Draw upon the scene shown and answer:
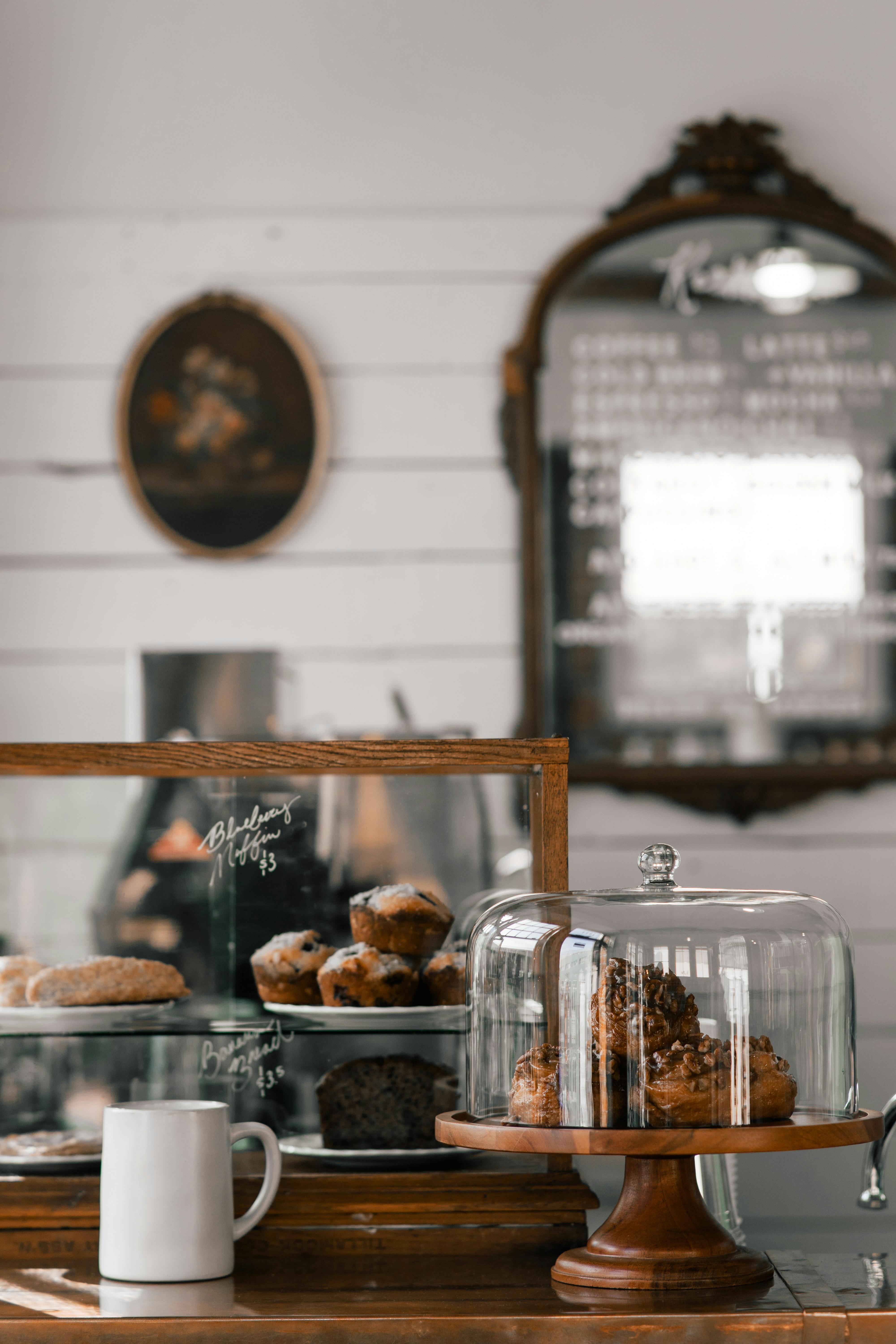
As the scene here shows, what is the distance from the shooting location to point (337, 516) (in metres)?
1.97

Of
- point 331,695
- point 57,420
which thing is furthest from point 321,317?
point 331,695

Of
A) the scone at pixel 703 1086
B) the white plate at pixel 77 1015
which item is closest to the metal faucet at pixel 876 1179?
the scone at pixel 703 1086

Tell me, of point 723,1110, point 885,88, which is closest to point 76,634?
point 723,1110

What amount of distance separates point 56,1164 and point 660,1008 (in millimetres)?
599

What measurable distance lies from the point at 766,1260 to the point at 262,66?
1645 mm

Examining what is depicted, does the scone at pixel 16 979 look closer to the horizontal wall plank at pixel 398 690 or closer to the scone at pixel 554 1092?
the scone at pixel 554 1092

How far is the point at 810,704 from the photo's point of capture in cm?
192

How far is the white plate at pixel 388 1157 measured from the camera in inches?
52.6

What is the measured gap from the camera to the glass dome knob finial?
49.4 inches

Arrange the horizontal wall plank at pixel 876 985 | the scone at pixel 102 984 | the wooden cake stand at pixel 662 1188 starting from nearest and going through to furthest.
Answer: the wooden cake stand at pixel 662 1188 < the scone at pixel 102 984 < the horizontal wall plank at pixel 876 985

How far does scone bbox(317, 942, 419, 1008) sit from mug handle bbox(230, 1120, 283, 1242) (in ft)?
→ 0.43

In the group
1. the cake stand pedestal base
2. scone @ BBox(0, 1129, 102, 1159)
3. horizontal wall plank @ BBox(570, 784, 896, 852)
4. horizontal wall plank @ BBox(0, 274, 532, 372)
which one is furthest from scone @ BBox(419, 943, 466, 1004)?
horizontal wall plank @ BBox(0, 274, 532, 372)

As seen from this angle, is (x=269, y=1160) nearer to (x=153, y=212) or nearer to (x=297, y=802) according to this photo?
(x=297, y=802)

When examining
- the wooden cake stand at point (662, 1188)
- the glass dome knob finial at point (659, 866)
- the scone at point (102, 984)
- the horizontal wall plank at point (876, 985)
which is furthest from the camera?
the horizontal wall plank at point (876, 985)
